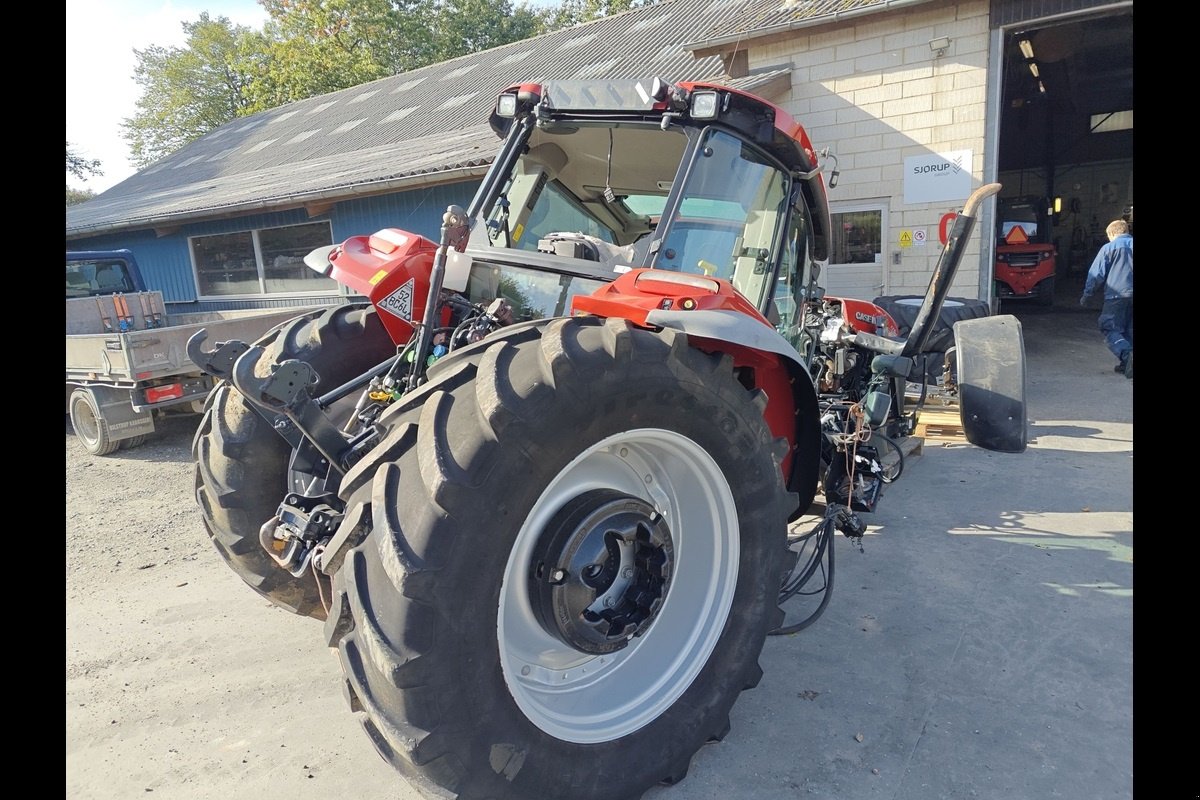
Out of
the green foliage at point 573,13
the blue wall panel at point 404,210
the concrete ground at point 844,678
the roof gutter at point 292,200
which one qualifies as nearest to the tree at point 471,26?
the green foliage at point 573,13

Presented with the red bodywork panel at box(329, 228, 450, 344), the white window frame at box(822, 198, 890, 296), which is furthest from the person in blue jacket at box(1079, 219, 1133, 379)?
the red bodywork panel at box(329, 228, 450, 344)

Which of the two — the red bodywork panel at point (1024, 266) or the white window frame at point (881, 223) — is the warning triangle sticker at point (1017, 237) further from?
the white window frame at point (881, 223)

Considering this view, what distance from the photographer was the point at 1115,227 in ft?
29.7

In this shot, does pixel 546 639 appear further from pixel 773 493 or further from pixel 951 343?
pixel 951 343

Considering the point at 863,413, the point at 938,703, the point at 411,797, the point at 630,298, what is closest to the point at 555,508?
the point at 630,298

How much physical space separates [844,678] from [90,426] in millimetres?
8433

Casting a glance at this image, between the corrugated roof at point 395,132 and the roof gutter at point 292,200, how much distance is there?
0.09ft

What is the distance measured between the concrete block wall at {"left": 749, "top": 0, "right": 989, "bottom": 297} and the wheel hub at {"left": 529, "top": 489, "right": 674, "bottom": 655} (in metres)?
8.91

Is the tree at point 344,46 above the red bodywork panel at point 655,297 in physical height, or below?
above

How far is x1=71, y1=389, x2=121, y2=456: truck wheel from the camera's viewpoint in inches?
305

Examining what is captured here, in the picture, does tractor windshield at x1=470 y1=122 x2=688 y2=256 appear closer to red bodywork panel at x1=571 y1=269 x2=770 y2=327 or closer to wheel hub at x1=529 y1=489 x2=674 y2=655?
red bodywork panel at x1=571 y1=269 x2=770 y2=327

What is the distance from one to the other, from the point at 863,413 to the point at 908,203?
6.96 meters

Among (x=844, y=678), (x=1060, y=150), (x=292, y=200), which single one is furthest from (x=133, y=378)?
(x=1060, y=150)

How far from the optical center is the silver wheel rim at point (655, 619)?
2252 millimetres
